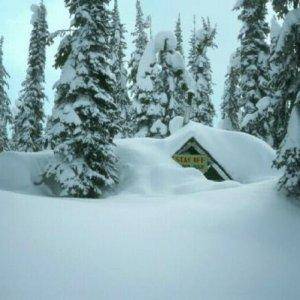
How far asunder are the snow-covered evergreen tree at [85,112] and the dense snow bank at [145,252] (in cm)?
790

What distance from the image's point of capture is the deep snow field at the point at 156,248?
529 cm

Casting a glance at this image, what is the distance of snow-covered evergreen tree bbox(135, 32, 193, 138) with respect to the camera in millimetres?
28547

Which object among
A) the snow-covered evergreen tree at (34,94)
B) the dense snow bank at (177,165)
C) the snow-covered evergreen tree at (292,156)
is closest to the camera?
the snow-covered evergreen tree at (292,156)

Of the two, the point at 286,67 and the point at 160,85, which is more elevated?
the point at 286,67

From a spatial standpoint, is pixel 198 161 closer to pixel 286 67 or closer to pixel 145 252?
pixel 286 67

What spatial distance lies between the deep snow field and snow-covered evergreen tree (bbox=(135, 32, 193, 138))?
60.5 feet

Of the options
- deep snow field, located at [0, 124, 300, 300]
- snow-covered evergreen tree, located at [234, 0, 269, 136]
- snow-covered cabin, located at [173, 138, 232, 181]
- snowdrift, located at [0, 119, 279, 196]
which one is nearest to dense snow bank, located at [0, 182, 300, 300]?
deep snow field, located at [0, 124, 300, 300]

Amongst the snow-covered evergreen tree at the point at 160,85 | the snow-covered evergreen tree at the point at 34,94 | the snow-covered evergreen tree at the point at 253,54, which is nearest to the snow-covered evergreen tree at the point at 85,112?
the snow-covered evergreen tree at the point at 160,85

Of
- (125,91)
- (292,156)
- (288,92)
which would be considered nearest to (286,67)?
(288,92)

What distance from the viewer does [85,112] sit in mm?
17438

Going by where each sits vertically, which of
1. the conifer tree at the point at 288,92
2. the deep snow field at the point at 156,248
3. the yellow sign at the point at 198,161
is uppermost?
the conifer tree at the point at 288,92

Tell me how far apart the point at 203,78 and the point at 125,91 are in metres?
7.26

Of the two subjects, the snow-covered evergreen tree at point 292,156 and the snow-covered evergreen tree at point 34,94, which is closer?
the snow-covered evergreen tree at point 292,156

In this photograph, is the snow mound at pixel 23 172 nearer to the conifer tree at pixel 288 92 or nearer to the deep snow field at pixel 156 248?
the deep snow field at pixel 156 248
